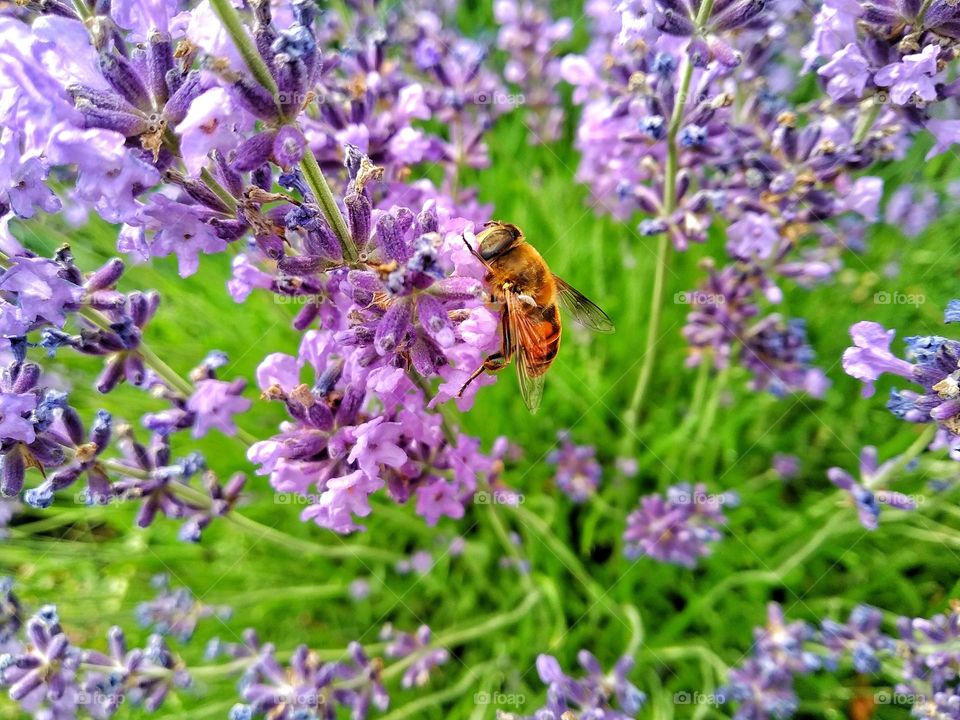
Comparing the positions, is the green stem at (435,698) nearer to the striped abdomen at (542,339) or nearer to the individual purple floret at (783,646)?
the individual purple floret at (783,646)

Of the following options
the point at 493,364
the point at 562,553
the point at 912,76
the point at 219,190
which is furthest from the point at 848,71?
the point at 562,553

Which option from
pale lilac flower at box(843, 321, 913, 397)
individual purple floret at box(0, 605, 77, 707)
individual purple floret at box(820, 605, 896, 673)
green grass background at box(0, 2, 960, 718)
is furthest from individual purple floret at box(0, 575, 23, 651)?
individual purple floret at box(820, 605, 896, 673)

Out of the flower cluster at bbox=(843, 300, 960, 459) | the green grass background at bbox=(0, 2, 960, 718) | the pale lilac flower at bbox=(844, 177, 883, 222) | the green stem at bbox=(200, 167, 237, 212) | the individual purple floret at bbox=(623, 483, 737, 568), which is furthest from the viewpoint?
the green grass background at bbox=(0, 2, 960, 718)

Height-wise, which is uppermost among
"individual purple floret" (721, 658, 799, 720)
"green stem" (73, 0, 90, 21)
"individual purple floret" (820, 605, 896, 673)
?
"green stem" (73, 0, 90, 21)

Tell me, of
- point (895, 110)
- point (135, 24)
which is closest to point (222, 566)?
point (135, 24)

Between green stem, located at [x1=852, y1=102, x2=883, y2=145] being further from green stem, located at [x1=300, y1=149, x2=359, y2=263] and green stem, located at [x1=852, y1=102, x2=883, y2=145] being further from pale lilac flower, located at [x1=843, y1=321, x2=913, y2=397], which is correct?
green stem, located at [x1=300, y1=149, x2=359, y2=263]

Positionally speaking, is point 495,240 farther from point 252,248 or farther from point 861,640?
Answer: point 861,640

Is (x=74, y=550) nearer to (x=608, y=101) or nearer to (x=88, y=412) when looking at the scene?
(x=88, y=412)

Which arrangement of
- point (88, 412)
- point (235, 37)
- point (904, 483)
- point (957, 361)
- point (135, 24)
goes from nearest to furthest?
point (235, 37)
point (135, 24)
point (957, 361)
point (904, 483)
point (88, 412)
